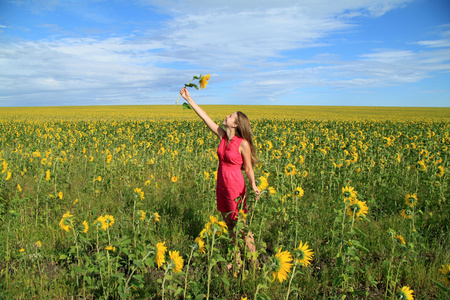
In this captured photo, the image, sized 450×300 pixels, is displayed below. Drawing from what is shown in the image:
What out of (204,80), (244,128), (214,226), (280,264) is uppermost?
(204,80)

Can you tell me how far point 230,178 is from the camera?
3.23 meters

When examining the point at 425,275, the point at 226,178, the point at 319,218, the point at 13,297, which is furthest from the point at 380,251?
the point at 13,297

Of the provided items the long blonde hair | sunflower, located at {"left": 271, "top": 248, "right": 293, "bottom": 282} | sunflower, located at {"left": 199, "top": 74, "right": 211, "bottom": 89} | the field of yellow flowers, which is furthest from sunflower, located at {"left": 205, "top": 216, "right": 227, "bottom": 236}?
sunflower, located at {"left": 199, "top": 74, "right": 211, "bottom": 89}

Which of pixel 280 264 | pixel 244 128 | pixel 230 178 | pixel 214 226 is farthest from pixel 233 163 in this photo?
pixel 280 264

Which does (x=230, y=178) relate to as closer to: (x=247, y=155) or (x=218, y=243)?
(x=247, y=155)

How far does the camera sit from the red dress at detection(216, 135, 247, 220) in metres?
3.21

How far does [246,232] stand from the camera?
2.85 m

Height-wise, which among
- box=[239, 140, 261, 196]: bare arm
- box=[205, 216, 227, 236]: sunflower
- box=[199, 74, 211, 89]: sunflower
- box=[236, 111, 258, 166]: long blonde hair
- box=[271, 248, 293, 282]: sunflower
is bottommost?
box=[271, 248, 293, 282]: sunflower

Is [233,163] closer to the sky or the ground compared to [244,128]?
closer to the ground

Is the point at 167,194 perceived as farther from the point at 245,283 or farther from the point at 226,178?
the point at 245,283

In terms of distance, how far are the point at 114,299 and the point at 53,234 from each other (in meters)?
1.69

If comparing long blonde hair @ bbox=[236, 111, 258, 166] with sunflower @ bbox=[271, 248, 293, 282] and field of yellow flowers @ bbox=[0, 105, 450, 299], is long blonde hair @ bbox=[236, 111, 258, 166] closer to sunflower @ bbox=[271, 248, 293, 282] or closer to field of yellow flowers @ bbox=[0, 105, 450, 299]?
field of yellow flowers @ bbox=[0, 105, 450, 299]

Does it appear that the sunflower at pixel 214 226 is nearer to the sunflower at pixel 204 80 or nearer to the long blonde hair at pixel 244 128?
the long blonde hair at pixel 244 128

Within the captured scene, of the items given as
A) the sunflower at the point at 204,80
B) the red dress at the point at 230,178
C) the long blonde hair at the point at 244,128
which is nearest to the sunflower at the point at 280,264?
the red dress at the point at 230,178
